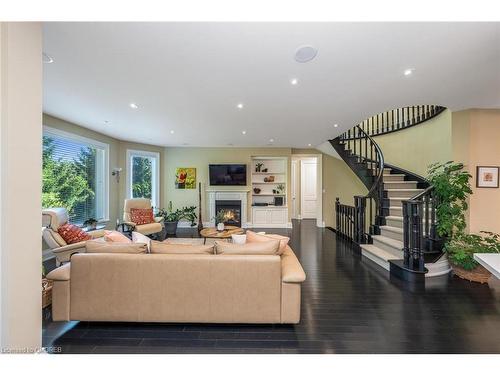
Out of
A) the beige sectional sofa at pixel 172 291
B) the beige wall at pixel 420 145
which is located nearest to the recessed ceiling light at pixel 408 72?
the beige wall at pixel 420 145

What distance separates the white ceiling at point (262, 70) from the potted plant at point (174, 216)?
3182mm

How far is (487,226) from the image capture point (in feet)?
12.7

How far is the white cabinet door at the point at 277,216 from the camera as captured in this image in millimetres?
7852

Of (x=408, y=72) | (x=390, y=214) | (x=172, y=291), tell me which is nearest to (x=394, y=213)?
(x=390, y=214)

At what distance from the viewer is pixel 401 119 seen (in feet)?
19.7

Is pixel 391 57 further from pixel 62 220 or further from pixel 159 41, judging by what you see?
pixel 62 220

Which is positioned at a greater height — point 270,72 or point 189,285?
point 270,72

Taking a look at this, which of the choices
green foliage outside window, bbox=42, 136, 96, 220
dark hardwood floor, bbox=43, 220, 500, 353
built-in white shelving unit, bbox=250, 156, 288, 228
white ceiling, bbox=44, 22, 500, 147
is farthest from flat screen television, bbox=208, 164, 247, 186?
dark hardwood floor, bbox=43, 220, 500, 353

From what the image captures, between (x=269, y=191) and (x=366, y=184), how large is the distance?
3.41 m

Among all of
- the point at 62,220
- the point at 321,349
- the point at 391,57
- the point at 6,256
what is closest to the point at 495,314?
the point at 321,349

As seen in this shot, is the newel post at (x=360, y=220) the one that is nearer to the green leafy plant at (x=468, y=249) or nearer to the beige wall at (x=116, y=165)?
the green leafy plant at (x=468, y=249)

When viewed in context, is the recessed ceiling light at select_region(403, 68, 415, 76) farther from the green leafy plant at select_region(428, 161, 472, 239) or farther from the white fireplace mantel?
the white fireplace mantel

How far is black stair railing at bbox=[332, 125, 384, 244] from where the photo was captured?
4.88 metres
